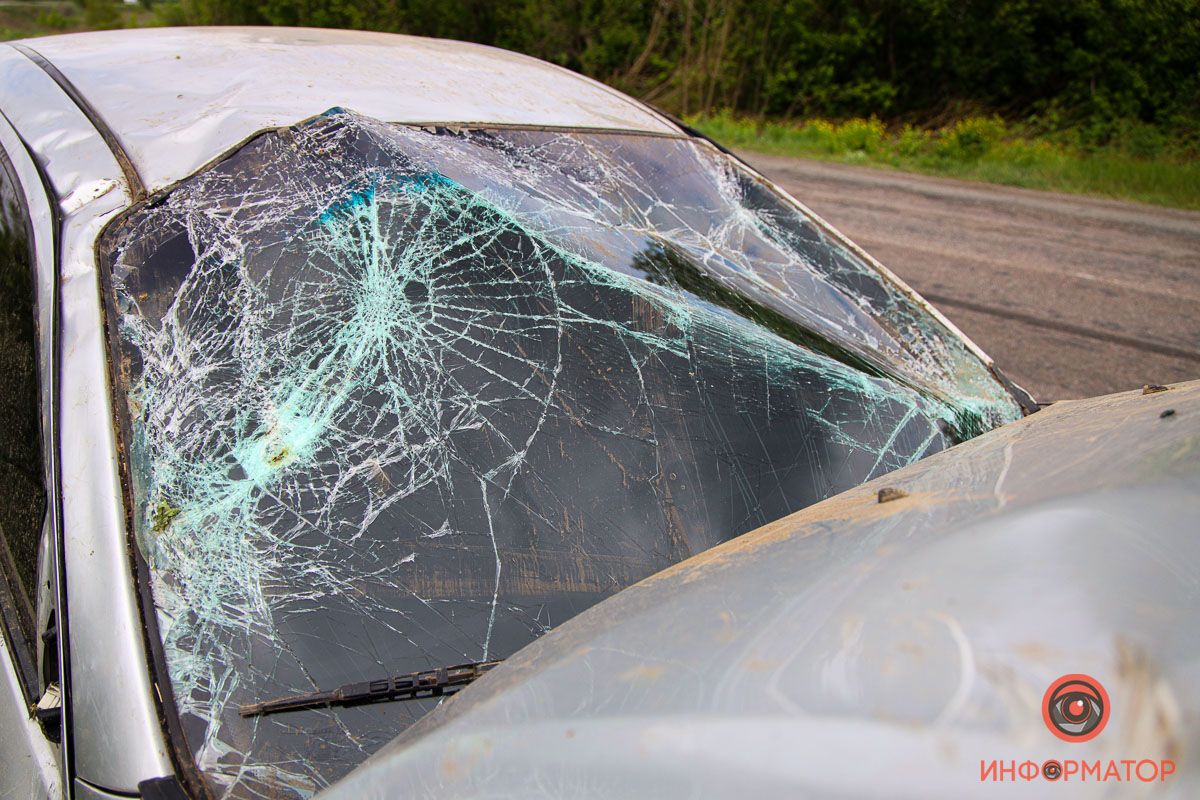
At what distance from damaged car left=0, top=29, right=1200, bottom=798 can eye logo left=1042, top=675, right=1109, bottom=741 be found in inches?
1.9

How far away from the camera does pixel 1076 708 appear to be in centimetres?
90

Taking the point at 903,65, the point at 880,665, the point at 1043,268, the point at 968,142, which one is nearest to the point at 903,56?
the point at 903,65

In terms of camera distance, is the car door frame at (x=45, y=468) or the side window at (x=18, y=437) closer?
the car door frame at (x=45, y=468)

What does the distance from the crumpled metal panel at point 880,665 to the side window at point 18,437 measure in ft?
2.27

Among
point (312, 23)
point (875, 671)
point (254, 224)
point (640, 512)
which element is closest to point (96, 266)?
point (254, 224)

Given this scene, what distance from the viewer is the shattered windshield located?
4.40 feet

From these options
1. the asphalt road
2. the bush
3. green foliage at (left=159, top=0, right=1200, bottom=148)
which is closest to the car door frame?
the asphalt road

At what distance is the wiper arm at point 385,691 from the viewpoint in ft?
4.14

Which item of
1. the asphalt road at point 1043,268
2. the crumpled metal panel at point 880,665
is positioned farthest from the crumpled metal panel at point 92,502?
the asphalt road at point 1043,268

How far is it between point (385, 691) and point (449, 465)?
371 mm

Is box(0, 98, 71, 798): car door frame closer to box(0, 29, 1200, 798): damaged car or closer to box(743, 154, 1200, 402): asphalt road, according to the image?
box(0, 29, 1200, 798): damaged car

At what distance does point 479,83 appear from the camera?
2369mm

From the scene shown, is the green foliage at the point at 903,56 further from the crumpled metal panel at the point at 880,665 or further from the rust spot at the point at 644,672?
the rust spot at the point at 644,672

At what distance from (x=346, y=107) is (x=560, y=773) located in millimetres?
1499
